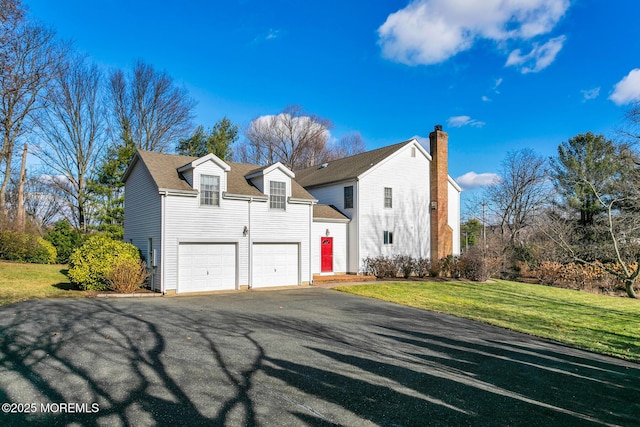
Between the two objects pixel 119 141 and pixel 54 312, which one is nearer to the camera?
pixel 54 312

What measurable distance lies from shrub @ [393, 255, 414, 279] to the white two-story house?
791 millimetres

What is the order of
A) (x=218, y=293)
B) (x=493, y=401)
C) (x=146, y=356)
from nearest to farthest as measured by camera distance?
(x=493, y=401) → (x=146, y=356) → (x=218, y=293)

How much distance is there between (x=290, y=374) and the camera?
19.5 feet

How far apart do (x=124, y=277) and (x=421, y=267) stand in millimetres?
16062

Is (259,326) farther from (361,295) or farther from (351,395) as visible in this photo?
(361,295)

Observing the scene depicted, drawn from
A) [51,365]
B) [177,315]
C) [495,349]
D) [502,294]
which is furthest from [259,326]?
[502,294]

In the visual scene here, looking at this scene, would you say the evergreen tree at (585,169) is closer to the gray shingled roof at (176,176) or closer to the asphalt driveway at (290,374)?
the gray shingled roof at (176,176)

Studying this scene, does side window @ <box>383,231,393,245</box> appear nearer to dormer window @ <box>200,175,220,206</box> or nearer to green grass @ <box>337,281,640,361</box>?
green grass @ <box>337,281,640,361</box>

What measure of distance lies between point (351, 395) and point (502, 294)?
15.0 metres

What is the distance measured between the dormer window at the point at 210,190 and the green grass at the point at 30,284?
5508mm

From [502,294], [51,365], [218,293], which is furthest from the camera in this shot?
[502,294]

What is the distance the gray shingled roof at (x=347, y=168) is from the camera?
23594 millimetres

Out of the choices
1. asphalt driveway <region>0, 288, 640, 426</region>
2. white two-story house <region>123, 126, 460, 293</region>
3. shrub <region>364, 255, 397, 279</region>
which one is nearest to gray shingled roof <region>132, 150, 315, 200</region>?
white two-story house <region>123, 126, 460, 293</region>

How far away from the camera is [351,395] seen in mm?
5246
